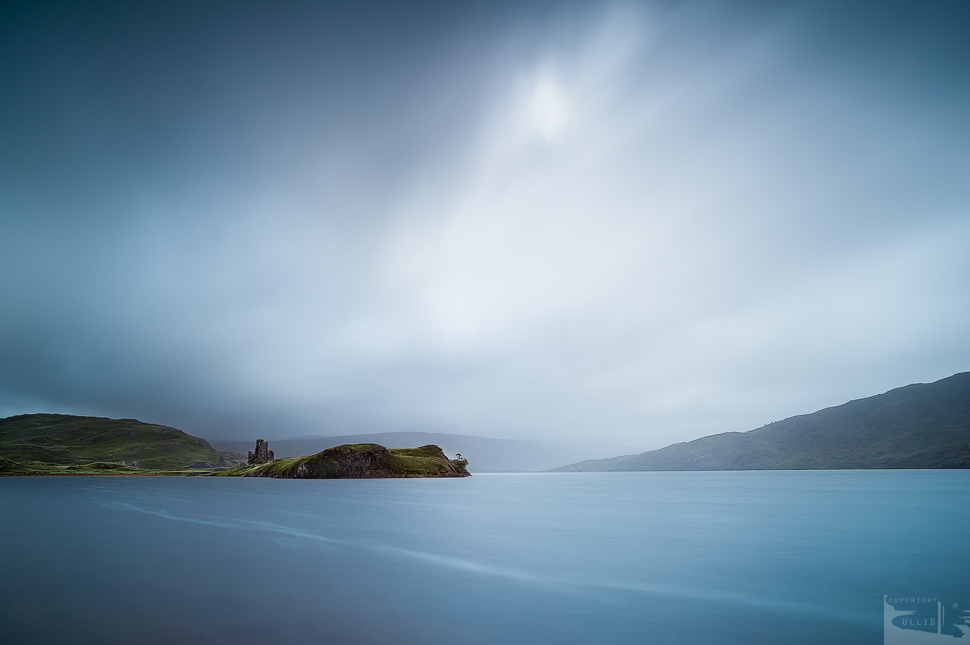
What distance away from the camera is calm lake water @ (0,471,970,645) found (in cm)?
1210

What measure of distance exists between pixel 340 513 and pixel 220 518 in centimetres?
1029

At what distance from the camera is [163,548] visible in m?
24.6

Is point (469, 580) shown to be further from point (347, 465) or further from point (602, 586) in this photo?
point (347, 465)

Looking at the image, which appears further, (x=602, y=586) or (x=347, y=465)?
(x=347, y=465)

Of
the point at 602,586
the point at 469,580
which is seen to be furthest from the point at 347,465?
the point at 602,586

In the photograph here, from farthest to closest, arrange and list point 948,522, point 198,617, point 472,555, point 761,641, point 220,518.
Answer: point 220,518 < point 948,522 < point 472,555 < point 198,617 < point 761,641

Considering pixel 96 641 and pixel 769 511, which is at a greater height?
pixel 96 641

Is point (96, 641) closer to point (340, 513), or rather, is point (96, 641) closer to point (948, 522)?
point (340, 513)

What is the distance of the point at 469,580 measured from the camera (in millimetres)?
18234

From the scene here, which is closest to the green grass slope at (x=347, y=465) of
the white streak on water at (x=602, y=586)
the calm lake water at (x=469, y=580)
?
the calm lake water at (x=469, y=580)

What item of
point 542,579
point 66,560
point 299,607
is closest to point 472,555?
point 542,579

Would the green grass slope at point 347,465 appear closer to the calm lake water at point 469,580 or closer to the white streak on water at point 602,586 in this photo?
the calm lake water at point 469,580

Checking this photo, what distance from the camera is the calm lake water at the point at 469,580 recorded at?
12.1m

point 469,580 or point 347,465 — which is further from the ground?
point 469,580
